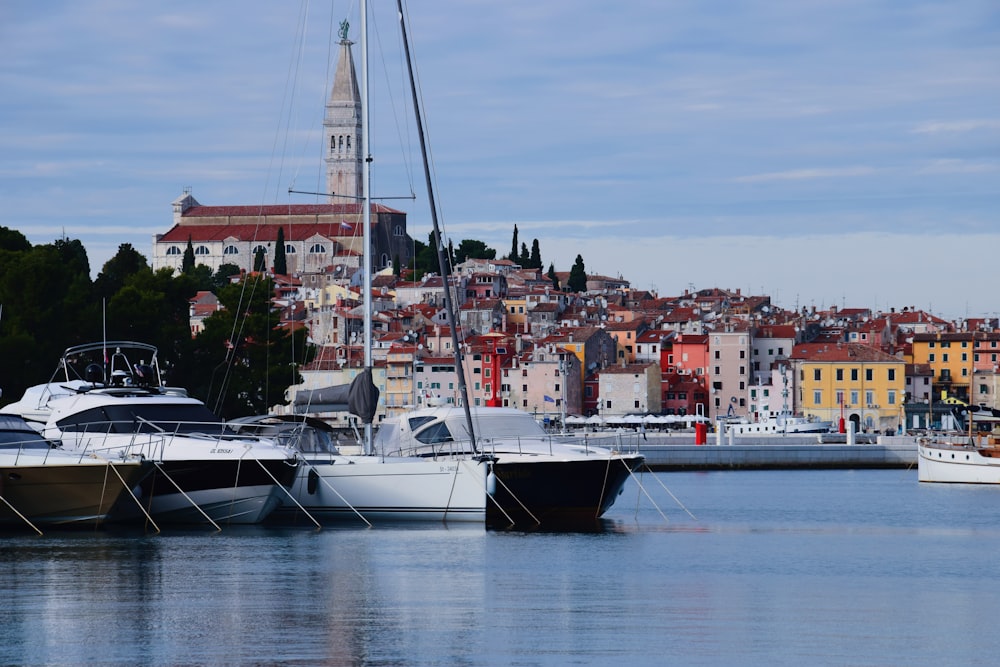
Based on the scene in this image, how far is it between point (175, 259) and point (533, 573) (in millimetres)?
141189

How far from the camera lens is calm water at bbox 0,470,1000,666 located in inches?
598

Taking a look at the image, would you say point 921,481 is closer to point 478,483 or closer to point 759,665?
point 478,483

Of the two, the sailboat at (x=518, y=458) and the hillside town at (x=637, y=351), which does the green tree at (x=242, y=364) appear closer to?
the sailboat at (x=518, y=458)

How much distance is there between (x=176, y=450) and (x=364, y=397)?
3923mm

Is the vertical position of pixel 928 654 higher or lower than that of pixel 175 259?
lower

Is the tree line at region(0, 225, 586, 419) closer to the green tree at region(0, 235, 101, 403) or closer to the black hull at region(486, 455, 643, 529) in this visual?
the green tree at region(0, 235, 101, 403)

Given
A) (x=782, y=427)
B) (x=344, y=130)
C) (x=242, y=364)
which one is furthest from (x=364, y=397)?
(x=344, y=130)

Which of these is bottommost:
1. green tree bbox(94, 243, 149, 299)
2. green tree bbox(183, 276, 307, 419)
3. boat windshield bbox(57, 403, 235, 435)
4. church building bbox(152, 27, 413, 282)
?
boat windshield bbox(57, 403, 235, 435)

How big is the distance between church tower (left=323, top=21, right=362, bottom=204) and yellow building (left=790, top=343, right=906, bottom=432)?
236 feet

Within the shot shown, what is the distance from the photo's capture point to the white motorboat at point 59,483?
80.5 ft

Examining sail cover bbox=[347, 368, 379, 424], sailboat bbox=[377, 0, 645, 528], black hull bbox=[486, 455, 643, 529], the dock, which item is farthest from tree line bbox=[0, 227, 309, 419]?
black hull bbox=[486, 455, 643, 529]

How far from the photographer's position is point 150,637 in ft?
52.0

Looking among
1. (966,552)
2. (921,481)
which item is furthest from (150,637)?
(921,481)

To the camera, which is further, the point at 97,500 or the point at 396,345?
the point at 396,345
